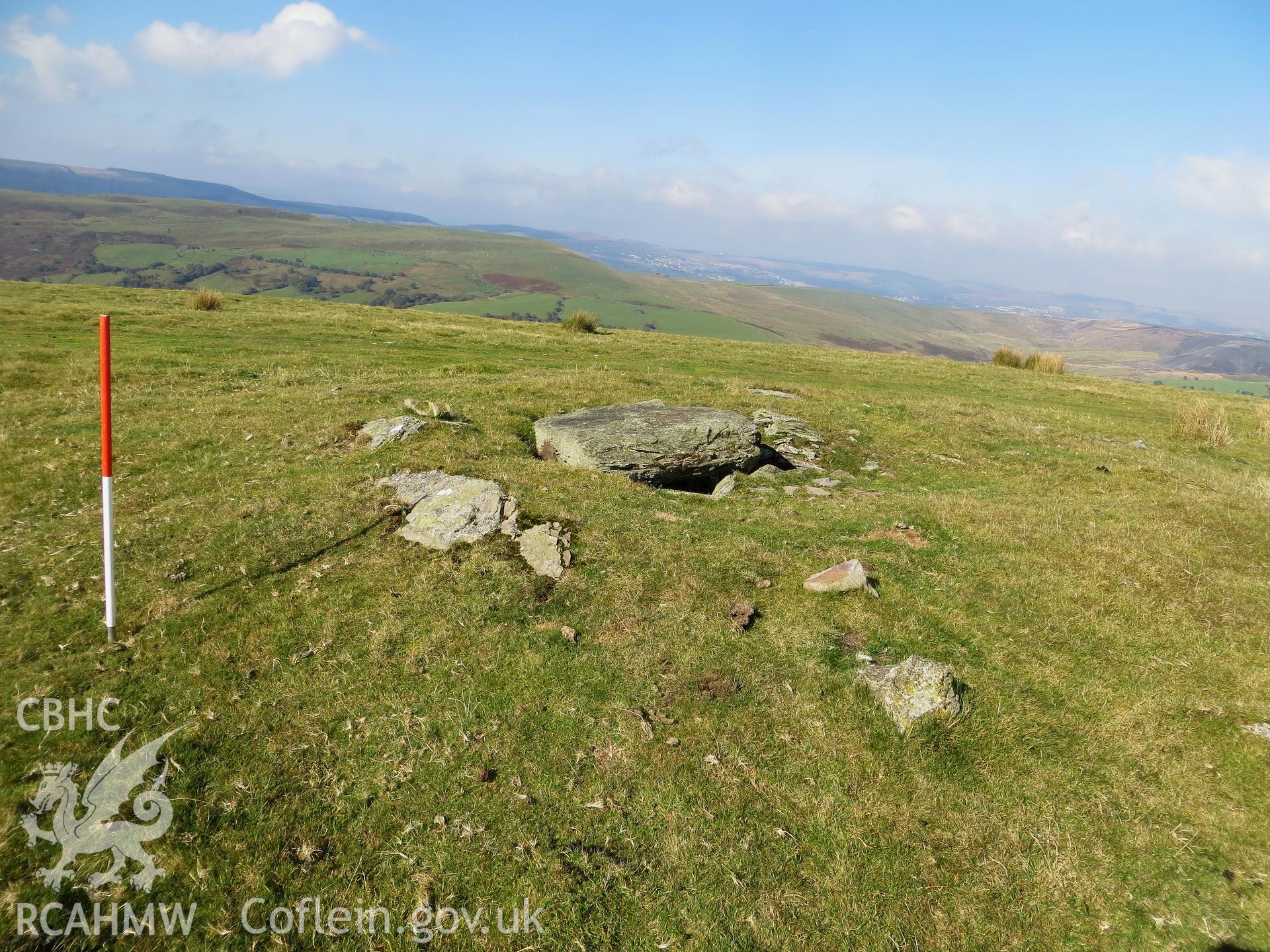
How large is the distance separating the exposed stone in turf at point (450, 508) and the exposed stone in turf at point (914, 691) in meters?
8.28

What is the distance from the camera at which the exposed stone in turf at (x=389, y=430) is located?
1839 cm

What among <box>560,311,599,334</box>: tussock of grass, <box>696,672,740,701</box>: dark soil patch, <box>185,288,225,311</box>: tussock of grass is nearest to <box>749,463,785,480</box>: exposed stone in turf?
<box>696,672,740,701</box>: dark soil patch

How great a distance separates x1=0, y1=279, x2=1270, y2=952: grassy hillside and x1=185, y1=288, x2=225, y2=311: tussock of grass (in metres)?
31.3

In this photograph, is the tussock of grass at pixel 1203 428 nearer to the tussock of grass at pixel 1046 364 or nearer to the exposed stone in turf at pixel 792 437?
the tussock of grass at pixel 1046 364

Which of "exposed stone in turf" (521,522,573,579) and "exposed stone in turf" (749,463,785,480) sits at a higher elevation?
"exposed stone in turf" (749,463,785,480)

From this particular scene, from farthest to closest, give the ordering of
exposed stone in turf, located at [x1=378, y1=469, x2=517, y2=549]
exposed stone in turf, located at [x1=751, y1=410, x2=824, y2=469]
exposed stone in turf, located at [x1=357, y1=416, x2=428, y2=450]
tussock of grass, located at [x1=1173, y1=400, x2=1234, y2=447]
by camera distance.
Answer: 1. tussock of grass, located at [x1=1173, y1=400, x2=1234, y2=447]
2. exposed stone in turf, located at [x1=751, y1=410, x2=824, y2=469]
3. exposed stone in turf, located at [x1=357, y1=416, x2=428, y2=450]
4. exposed stone in turf, located at [x1=378, y1=469, x2=517, y2=549]

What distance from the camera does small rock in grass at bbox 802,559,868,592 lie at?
12984 millimetres

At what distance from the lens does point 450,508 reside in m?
14.3

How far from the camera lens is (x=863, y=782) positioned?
8.81 metres

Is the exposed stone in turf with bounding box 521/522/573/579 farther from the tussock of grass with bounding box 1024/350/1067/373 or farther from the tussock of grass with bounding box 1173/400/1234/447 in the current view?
the tussock of grass with bounding box 1024/350/1067/373

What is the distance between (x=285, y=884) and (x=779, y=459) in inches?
754

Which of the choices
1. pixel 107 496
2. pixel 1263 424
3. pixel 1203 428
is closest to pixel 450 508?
pixel 107 496

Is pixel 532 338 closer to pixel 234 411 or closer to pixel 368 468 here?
pixel 234 411

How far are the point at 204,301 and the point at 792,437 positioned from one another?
158 ft
